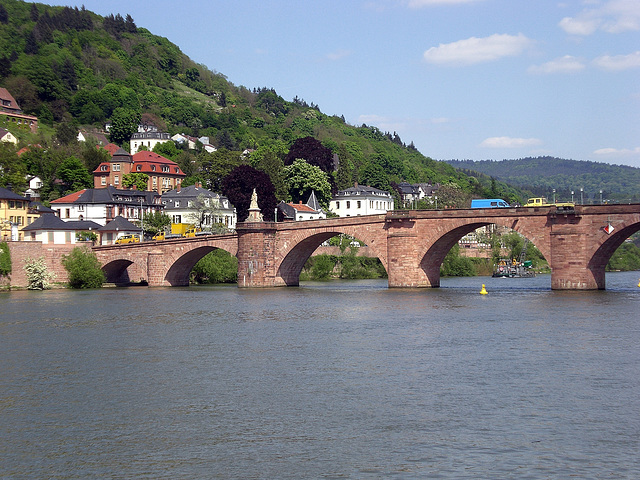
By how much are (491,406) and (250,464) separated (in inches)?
318

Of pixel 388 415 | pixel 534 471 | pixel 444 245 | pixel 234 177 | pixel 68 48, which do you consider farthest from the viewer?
pixel 68 48

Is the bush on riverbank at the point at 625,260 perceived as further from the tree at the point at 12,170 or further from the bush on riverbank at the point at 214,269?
the tree at the point at 12,170

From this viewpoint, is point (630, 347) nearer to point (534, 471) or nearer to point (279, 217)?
point (534, 471)

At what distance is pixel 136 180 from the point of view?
115 meters

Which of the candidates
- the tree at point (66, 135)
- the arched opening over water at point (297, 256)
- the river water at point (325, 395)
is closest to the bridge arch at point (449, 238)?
the arched opening over water at point (297, 256)

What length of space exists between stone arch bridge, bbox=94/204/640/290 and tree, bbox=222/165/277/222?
25.8 meters

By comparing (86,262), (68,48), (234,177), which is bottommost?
(86,262)

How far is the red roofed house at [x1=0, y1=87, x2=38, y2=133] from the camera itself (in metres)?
145

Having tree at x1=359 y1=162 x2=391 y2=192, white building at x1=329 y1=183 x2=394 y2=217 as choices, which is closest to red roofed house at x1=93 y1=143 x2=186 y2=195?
white building at x1=329 y1=183 x2=394 y2=217

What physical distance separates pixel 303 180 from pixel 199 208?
986 inches

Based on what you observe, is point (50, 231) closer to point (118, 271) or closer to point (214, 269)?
point (118, 271)

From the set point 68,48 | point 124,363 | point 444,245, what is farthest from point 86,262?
point 68,48

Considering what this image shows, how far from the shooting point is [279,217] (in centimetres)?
10706

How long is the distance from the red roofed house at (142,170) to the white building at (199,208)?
1092 cm
